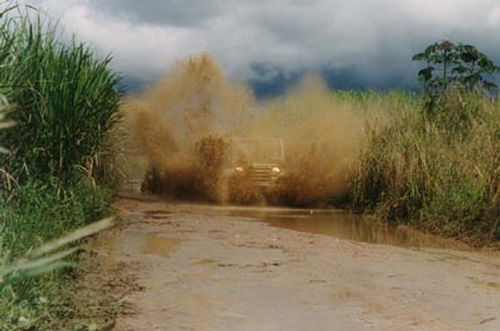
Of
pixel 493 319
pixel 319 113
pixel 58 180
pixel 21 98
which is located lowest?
pixel 493 319

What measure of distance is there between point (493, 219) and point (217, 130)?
36.8ft

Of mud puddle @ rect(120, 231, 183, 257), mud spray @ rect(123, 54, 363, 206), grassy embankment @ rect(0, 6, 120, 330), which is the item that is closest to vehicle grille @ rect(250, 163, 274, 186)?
mud spray @ rect(123, 54, 363, 206)

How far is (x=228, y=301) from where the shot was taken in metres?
8.12

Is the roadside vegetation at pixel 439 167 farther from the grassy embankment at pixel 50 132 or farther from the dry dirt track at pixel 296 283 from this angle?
the grassy embankment at pixel 50 132

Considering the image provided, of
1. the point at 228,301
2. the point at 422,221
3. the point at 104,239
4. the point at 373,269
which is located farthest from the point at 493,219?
the point at 228,301

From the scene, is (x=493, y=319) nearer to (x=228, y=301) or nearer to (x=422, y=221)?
(x=228, y=301)

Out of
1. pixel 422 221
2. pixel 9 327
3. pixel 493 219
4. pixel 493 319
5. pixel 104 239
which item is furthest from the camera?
pixel 422 221

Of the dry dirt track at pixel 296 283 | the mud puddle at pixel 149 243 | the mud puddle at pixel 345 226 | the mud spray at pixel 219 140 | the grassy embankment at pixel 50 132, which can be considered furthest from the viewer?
the mud spray at pixel 219 140

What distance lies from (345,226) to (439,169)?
2.35 meters

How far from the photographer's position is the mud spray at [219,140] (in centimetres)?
2269

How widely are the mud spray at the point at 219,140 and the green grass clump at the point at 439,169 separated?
1711 mm

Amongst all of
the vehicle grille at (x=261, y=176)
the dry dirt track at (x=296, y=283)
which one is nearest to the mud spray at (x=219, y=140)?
the vehicle grille at (x=261, y=176)

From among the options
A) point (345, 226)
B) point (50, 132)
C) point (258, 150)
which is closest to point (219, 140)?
point (258, 150)

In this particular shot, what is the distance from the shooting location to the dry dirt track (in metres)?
7.45
